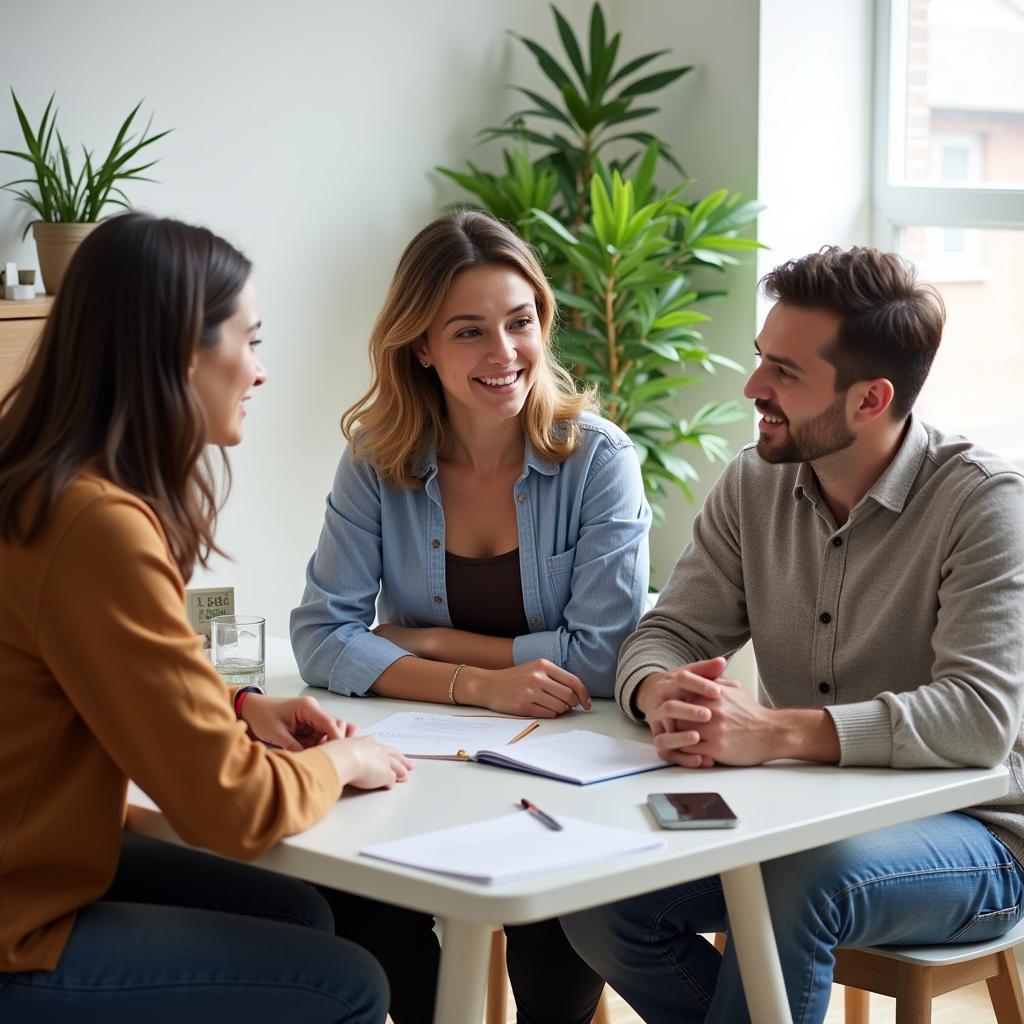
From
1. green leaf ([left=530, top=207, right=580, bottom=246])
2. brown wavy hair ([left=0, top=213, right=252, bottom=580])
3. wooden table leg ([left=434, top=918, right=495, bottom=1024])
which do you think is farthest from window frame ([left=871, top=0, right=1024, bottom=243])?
wooden table leg ([left=434, top=918, right=495, bottom=1024])

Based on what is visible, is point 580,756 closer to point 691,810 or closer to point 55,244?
point 691,810

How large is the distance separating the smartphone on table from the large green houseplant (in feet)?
6.84

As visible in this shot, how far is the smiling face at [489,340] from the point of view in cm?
223

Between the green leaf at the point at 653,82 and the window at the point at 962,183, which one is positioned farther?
the green leaf at the point at 653,82

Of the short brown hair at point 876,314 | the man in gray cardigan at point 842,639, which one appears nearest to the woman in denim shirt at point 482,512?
the man in gray cardigan at point 842,639

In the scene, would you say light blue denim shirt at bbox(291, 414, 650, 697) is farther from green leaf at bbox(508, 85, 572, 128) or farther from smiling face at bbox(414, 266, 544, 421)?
green leaf at bbox(508, 85, 572, 128)

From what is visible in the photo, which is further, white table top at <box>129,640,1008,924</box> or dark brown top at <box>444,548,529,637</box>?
dark brown top at <box>444,548,529,637</box>

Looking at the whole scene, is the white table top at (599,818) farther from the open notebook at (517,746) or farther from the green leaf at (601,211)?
the green leaf at (601,211)

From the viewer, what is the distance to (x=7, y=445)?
1464 mm

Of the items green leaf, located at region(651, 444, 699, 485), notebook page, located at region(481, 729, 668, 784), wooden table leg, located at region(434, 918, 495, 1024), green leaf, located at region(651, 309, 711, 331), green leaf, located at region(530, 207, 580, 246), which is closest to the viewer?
wooden table leg, located at region(434, 918, 495, 1024)

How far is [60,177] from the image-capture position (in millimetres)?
3152

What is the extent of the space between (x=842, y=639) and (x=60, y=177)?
84.5 inches

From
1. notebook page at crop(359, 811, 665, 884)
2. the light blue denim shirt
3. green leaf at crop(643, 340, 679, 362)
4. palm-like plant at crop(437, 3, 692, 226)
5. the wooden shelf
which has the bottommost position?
notebook page at crop(359, 811, 665, 884)

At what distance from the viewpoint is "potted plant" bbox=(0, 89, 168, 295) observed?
292cm
